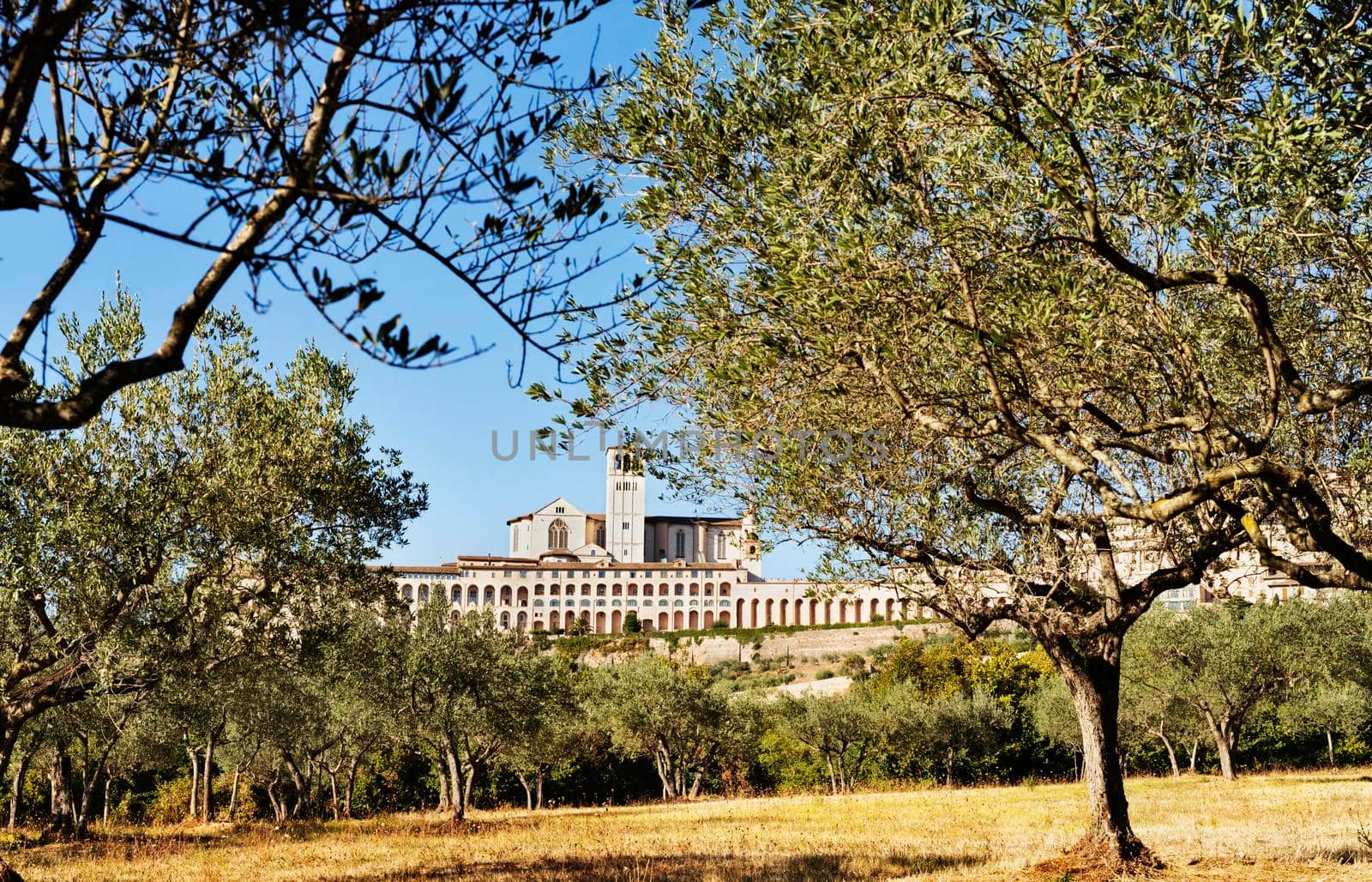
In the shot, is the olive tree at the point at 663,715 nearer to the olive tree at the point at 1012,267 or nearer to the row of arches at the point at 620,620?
the olive tree at the point at 1012,267

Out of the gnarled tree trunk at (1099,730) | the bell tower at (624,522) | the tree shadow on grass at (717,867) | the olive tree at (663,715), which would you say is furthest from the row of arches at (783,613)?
the gnarled tree trunk at (1099,730)

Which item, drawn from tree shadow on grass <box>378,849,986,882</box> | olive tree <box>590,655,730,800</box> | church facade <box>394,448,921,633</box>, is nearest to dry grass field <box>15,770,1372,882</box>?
tree shadow on grass <box>378,849,986,882</box>

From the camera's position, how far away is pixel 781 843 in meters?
22.3

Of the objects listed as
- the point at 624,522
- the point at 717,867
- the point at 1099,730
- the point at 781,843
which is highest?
the point at 624,522

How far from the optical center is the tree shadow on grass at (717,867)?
54.5 ft

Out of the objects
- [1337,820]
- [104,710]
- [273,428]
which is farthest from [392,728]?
[1337,820]

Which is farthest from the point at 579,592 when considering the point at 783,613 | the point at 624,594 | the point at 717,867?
the point at 717,867

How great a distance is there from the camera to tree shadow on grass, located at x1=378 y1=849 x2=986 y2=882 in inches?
655

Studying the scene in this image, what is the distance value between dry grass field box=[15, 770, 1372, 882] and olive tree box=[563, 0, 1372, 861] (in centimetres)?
595

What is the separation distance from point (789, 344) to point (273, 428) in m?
12.1

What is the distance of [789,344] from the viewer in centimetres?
892

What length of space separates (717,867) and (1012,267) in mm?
13240

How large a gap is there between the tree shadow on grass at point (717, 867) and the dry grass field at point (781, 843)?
0.16 ft

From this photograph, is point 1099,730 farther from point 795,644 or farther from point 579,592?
point 579,592
